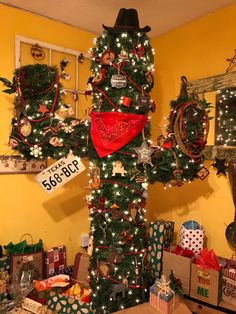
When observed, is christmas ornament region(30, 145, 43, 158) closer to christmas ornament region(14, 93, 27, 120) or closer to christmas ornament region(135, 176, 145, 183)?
christmas ornament region(14, 93, 27, 120)

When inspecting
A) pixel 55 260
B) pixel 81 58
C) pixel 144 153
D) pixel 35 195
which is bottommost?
pixel 55 260

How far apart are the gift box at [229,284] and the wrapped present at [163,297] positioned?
313mm

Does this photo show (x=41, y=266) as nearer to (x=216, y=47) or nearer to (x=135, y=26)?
(x=135, y=26)

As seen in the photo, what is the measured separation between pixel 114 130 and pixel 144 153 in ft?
0.72

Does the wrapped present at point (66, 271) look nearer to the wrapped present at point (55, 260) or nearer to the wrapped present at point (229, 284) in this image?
the wrapped present at point (55, 260)

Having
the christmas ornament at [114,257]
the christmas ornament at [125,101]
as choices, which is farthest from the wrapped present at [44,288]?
the christmas ornament at [125,101]

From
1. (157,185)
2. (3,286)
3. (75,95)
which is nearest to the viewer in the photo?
(3,286)

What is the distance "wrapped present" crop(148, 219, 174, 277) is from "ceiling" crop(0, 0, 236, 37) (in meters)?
1.61

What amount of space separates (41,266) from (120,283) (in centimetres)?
A: 77

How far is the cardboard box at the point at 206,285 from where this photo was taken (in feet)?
5.90

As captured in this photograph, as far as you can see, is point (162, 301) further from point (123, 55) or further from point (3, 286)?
Answer: point (123, 55)

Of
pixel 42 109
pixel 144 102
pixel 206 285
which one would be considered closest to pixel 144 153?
pixel 144 102

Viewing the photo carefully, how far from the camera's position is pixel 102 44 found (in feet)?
5.73

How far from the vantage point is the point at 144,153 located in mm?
1729
